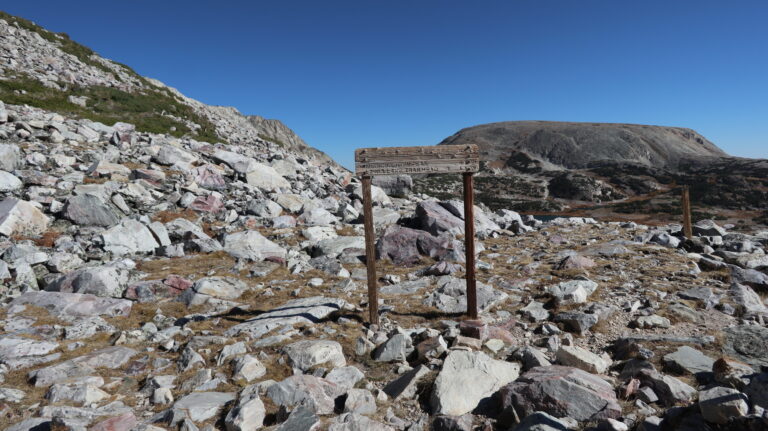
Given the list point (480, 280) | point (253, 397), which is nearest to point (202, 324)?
point (253, 397)

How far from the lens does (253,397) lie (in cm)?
421

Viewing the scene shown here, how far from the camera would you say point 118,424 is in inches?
151

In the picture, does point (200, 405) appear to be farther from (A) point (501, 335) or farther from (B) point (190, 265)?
(B) point (190, 265)

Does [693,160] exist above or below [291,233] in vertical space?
above

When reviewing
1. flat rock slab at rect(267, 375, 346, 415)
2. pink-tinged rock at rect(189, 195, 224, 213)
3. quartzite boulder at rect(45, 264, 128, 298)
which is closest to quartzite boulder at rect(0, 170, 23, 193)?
pink-tinged rock at rect(189, 195, 224, 213)

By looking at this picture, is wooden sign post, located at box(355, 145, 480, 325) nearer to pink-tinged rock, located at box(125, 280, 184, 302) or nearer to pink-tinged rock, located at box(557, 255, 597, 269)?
pink-tinged rock, located at box(557, 255, 597, 269)

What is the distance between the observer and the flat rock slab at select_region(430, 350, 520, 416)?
4109mm

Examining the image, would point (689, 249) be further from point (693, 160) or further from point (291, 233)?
point (693, 160)

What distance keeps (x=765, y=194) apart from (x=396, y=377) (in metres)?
93.2

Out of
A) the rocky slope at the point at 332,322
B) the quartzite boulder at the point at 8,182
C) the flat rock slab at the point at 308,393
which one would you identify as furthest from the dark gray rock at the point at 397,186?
the flat rock slab at the point at 308,393

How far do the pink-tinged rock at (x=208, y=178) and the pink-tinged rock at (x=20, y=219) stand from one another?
6282 millimetres

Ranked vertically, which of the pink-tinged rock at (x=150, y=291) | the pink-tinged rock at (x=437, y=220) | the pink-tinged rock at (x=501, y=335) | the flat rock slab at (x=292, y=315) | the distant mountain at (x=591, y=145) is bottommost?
the pink-tinged rock at (x=501, y=335)

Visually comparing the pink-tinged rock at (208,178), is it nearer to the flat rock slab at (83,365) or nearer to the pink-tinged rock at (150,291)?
the pink-tinged rock at (150,291)

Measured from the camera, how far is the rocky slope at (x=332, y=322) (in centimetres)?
394
